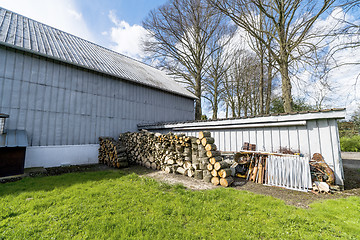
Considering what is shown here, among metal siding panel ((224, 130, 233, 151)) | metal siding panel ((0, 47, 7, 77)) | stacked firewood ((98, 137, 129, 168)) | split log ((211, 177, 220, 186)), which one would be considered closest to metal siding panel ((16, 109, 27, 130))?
metal siding panel ((0, 47, 7, 77))

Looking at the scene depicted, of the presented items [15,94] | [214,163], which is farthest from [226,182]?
[15,94]

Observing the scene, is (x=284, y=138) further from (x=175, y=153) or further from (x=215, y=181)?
(x=175, y=153)

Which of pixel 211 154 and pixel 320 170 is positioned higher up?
pixel 211 154

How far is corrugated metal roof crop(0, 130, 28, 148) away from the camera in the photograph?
5.29 meters

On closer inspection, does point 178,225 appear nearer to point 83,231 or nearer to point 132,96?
point 83,231

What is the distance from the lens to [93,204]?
10.7 ft

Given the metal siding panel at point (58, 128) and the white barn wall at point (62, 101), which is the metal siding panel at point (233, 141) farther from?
the metal siding panel at point (58, 128)

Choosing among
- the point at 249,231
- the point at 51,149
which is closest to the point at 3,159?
the point at 51,149

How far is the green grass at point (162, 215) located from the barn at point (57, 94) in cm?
352

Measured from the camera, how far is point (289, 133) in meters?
5.32

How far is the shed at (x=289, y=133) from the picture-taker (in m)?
4.49

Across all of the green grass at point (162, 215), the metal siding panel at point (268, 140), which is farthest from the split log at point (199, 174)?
the metal siding panel at point (268, 140)

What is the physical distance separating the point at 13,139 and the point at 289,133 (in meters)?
9.84

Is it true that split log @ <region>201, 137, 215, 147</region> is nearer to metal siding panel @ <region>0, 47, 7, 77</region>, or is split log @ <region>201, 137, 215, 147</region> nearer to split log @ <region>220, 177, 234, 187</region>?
split log @ <region>220, 177, 234, 187</region>
